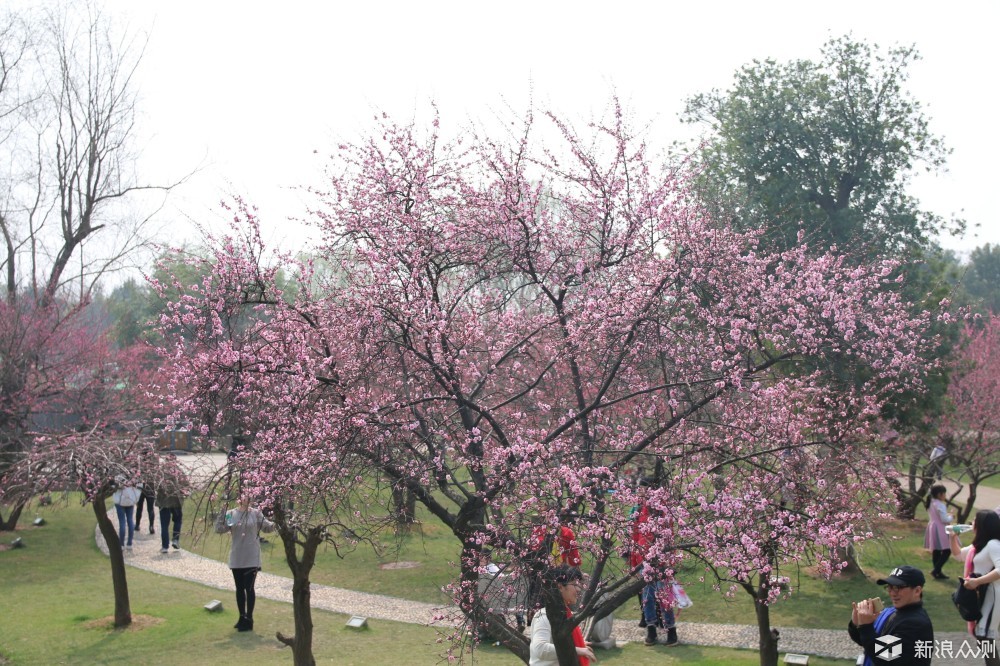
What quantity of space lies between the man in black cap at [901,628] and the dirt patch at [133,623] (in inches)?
349

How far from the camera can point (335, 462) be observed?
5.84 m

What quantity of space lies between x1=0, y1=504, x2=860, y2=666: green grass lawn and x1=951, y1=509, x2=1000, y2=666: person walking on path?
2.85 meters

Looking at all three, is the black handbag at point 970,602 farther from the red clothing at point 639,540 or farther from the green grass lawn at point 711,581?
the red clothing at point 639,540

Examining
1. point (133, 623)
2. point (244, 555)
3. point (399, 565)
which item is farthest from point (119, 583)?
point (399, 565)

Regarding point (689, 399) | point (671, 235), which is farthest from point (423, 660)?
point (671, 235)

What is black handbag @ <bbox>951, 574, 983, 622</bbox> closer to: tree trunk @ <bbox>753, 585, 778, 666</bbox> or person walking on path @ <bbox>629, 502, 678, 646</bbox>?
tree trunk @ <bbox>753, 585, 778, 666</bbox>

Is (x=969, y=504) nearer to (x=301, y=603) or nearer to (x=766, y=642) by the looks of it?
(x=766, y=642)

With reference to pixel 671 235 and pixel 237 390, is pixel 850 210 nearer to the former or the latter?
pixel 671 235

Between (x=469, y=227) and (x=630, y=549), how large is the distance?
283 centimetres

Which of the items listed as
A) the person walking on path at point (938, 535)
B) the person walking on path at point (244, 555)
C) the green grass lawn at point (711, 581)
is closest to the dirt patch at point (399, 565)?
the green grass lawn at point (711, 581)

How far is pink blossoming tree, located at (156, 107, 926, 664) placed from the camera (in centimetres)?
586

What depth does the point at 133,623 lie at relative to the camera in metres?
10.8

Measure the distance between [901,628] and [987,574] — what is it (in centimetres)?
247

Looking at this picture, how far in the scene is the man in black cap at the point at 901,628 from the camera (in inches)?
179
